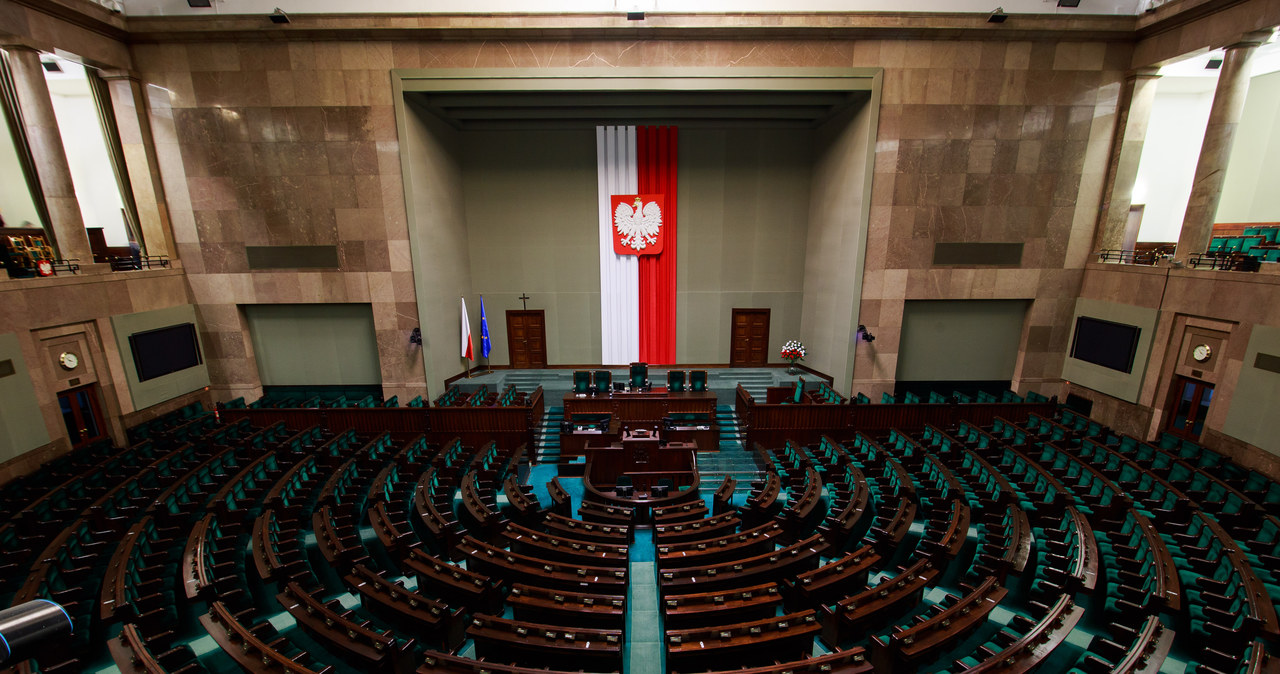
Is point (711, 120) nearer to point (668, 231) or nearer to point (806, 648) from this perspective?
point (668, 231)

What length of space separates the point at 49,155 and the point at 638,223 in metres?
13.4

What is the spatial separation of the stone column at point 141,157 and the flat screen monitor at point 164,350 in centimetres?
209

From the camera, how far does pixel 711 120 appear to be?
14914 mm

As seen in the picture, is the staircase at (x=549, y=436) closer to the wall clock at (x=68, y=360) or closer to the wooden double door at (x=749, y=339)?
the wooden double door at (x=749, y=339)

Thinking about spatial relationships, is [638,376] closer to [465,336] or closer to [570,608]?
[465,336]

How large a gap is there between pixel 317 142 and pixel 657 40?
8830 millimetres

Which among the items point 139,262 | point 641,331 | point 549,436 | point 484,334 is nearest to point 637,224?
point 641,331

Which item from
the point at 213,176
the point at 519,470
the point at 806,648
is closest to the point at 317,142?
the point at 213,176

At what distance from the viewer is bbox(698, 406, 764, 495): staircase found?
1077 centimetres

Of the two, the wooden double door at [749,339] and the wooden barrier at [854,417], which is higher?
the wooden double door at [749,339]

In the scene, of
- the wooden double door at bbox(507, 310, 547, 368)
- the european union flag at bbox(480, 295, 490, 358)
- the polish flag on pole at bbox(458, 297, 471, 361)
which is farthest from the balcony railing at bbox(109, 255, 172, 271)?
the wooden double door at bbox(507, 310, 547, 368)

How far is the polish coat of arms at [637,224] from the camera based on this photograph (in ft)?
A: 50.5

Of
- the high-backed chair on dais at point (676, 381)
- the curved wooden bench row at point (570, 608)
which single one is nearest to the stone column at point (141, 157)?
the high-backed chair on dais at point (676, 381)

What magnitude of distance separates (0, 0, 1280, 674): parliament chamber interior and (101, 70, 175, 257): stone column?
0.09 meters
